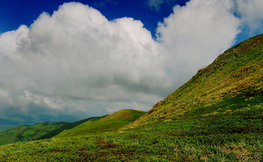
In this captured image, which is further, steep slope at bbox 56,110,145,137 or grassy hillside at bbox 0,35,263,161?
steep slope at bbox 56,110,145,137

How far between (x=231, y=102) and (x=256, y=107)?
6575 mm

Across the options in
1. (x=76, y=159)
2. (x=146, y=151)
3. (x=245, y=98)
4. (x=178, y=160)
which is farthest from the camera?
(x=245, y=98)

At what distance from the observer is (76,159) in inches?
390

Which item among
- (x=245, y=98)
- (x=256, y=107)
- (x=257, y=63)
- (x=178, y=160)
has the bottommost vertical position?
(x=178, y=160)

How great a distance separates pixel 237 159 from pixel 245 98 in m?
29.8

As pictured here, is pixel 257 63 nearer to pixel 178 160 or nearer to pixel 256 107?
pixel 256 107

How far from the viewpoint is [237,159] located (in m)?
8.08

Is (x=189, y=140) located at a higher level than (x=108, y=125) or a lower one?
lower

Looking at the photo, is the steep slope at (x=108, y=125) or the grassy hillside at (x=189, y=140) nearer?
the grassy hillside at (x=189, y=140)

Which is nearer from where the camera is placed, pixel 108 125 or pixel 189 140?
pixel 189 140

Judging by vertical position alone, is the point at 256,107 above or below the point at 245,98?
below

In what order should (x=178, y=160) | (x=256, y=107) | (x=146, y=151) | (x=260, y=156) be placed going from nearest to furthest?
(x=260, y=156), (x=178, y=160), (x=146, y=151), (x=256, y=107)

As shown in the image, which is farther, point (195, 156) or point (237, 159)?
point (195, 156)

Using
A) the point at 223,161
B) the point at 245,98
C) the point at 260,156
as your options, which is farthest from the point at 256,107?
the point at 223,161
